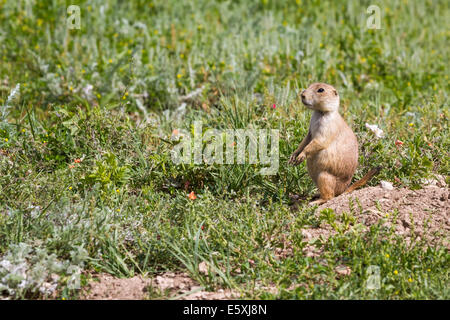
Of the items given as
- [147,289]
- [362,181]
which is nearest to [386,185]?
[362,181]

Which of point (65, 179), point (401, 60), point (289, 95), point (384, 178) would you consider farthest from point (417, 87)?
point (65, 179)

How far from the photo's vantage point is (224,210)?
4512 millimetres

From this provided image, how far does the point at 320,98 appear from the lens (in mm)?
4523

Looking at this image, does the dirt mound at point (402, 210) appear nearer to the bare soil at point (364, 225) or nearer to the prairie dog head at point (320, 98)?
the bare soil at point (364, 225)

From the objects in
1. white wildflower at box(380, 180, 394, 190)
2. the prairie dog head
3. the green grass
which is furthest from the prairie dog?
the green grass

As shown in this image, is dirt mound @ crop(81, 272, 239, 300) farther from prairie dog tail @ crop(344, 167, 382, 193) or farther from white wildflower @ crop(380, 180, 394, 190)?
white wildflower @ crop(380, 180, 394, 190)

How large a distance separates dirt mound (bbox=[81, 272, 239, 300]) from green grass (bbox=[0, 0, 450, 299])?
0.07 metres

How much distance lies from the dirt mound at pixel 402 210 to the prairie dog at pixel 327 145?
179 mm

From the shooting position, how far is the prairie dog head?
4504mm

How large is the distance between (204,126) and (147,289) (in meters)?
2.40

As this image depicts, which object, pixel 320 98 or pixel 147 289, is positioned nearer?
pixel 147 289

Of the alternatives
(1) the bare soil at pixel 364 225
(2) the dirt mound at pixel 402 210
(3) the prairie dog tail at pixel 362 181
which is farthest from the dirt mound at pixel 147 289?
(3) the prairie dog tail at pixel 362 181

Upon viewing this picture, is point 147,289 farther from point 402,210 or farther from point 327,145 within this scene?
point 402,210
